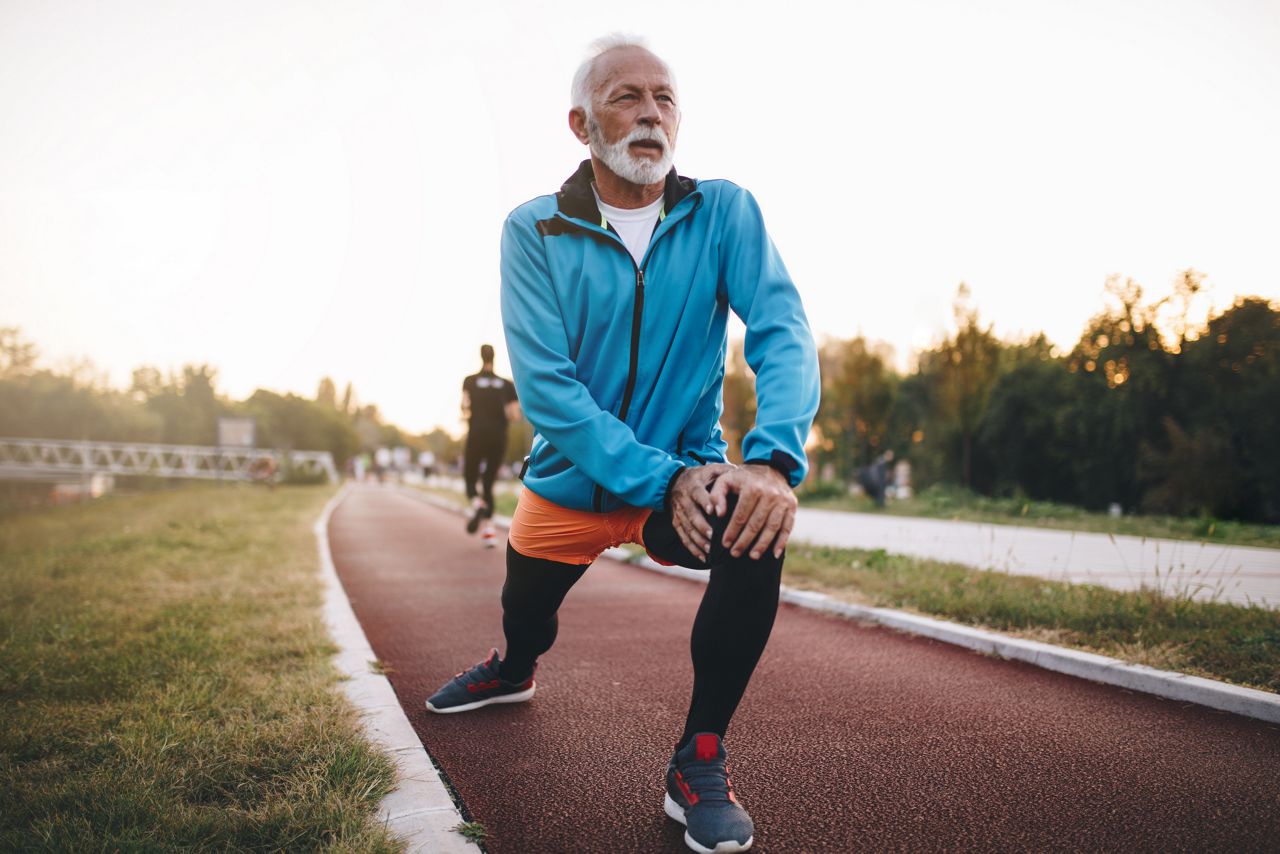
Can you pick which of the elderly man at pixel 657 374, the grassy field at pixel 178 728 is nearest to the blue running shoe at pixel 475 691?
the grassy field at pixel 178 728

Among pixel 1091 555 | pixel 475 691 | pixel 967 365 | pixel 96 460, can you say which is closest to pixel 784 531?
pixel 475 691

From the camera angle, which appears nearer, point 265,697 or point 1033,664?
point 265,697

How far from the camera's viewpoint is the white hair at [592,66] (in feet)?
7.61

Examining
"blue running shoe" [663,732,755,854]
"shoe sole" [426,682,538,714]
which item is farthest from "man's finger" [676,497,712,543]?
"shoe sole" [426,682,538,714]

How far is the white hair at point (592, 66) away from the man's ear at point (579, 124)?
0.07 feet

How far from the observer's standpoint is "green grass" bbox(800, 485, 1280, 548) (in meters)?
9.70

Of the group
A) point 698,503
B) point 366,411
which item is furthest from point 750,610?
point 366,411

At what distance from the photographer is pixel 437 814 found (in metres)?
2.08

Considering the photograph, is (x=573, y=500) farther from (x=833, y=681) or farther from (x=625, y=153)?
(x=833, y=681)

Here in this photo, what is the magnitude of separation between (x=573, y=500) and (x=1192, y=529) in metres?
12.0

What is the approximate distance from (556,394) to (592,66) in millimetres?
1069

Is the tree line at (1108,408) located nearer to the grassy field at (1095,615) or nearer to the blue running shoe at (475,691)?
the grassy field at (1095,615)

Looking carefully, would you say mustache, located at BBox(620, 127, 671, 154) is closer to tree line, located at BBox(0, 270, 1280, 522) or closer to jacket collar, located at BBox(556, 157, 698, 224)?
jacket collar, located at BBox(556, 157, 698, 224)

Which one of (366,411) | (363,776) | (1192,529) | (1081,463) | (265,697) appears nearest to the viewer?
(363,776)
